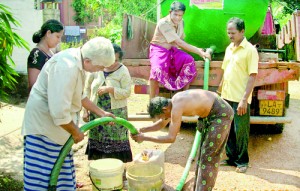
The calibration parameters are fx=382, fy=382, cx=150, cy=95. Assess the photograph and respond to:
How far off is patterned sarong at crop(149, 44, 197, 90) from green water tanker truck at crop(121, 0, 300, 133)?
22 cm

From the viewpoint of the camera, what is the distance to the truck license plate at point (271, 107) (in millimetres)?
4957

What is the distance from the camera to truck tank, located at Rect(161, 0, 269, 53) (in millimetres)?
5266

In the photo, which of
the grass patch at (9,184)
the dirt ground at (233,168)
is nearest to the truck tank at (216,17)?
the dirt ground at (233,168)

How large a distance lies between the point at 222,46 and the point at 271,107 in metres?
1.18

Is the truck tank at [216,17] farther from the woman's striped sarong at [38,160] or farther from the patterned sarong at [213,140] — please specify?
the woman's striped sarong at [38,160]

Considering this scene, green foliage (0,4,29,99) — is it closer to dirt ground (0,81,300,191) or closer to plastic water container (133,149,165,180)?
dirt ground (0,81,300,191)

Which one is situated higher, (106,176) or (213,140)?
(213,140)

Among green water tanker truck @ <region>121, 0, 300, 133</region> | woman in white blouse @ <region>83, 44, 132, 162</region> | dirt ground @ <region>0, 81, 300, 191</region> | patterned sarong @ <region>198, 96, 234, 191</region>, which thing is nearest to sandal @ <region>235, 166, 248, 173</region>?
dirt ground @ <region>0, 81, 300, 191</region>

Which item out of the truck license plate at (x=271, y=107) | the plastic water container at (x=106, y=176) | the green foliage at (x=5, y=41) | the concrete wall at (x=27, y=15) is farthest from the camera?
the concrete wall at (x=27, y=15)

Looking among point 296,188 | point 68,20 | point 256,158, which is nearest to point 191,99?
point 296,188

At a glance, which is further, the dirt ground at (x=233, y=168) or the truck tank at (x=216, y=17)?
the truck tank at (x=216, y=17)

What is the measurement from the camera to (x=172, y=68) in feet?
15.8

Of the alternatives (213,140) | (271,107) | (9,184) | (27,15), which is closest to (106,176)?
(213,140)

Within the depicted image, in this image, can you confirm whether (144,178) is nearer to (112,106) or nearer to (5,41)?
(112,106)
